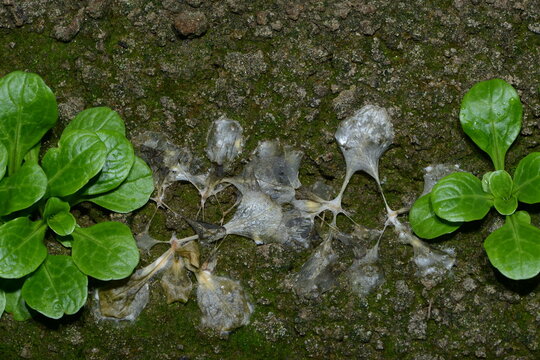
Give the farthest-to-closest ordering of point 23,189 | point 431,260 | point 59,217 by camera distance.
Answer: point 431,260 < point 59,217 < point 23,189

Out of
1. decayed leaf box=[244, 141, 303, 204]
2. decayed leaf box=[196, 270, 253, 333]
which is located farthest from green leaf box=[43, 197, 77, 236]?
decayed leaf box=[244, 141, 303, 204]

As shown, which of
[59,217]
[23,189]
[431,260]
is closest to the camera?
[23,189]

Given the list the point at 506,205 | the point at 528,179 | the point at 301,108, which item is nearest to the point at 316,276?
the point at 301,108

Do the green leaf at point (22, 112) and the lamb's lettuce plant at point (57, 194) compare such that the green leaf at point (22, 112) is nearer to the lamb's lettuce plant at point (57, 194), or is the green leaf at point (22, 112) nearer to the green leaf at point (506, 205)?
the lamb's lettuce plant at point (57, 194)

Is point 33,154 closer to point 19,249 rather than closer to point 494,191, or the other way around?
point 19,249

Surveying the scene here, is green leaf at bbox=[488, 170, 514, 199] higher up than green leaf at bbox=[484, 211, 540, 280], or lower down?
higher up

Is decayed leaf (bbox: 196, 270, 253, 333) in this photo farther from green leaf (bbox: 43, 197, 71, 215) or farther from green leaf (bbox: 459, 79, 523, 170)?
green leaf (bbox: 459, 79, 523, 170)

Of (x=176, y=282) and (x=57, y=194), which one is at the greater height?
(x=57, y=194)
